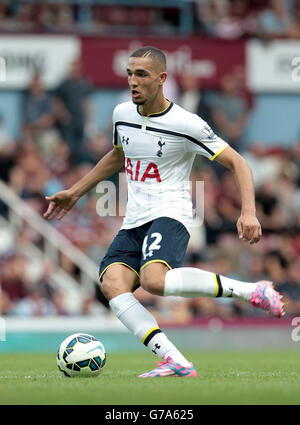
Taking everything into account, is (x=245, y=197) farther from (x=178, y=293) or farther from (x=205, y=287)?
(x=178, y=293)

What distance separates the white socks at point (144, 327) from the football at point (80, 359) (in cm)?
49

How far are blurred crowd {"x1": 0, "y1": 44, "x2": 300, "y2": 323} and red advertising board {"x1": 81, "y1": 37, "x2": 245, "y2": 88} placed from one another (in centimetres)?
78

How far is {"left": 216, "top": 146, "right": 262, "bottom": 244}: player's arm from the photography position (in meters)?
7.24

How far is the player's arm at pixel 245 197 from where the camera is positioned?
7.24m

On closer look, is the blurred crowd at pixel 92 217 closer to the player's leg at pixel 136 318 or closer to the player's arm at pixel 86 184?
the player's arm at pixel 86 184

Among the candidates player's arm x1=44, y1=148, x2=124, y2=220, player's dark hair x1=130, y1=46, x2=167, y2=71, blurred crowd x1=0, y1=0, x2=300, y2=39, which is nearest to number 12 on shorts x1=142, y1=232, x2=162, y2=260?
player's arm x1=44, y1=148, x2=124, y2=220

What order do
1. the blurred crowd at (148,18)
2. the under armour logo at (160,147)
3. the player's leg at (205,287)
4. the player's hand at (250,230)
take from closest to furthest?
the player's hand at (250,230), the player's leg at (205,287), the under armour logo at (160,147), the blurred crowd at (148,18)

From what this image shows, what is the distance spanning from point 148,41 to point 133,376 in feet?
41.5

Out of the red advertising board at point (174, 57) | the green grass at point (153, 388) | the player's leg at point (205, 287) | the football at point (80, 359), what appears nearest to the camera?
the green grass at point (153, 388)

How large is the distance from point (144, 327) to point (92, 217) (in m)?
9.93

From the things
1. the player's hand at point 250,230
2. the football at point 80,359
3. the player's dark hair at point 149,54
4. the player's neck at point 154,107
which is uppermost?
the player's dark hair at point 149,54

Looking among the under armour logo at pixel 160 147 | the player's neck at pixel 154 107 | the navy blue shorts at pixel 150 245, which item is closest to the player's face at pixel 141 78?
the player's neck at pixel 154 107

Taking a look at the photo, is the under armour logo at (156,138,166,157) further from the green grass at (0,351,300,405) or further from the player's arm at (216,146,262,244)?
the green grass at (0,351,300,405)

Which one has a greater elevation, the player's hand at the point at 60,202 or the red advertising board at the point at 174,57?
the red advertising board at the point at 174,57
